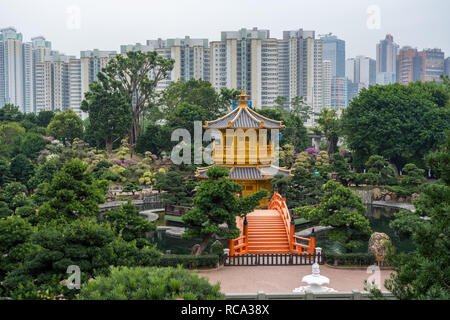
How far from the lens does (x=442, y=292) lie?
5750mm

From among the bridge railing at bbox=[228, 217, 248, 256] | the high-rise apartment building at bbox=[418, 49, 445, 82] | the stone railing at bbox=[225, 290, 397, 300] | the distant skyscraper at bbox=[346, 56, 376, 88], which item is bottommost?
the bridge railing at bbox=[228, 217, 248, 256]

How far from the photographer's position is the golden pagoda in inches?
883

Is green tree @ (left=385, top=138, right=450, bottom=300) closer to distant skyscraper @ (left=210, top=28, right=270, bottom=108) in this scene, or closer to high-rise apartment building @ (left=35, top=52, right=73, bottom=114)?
distant skyscraper @ (left=210, top=28, right=270, bottom=108)

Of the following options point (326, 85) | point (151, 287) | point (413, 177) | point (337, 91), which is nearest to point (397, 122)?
point (413, 177)

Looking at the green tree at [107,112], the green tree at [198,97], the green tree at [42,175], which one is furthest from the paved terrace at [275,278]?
the green tree at [198,97]

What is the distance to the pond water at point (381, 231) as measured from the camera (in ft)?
64.7

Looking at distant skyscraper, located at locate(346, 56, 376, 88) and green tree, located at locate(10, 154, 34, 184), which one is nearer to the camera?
green tree, located at locate(10, 154, 34, 184)

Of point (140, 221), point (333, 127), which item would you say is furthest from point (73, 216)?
point (333, 127)

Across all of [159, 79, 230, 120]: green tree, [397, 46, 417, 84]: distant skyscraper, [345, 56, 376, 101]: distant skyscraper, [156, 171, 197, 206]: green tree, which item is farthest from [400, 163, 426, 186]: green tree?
Result: [345, 56, 376, 101]: distant skyscraper

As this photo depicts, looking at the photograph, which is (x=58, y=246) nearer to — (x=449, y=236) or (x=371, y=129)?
(x=449, y=236)

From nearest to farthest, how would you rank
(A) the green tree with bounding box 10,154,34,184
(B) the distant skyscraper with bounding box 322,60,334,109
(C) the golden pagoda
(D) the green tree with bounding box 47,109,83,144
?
(C) the golden pagoda
(A) the green tree with bounding box 10,154,34,184
(D) the green tree with bounding box 47,109,83,144
(B) the distant skyscraper with bounding box 322,60,334,109

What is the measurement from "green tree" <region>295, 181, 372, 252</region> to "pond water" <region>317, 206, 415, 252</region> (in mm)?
1289

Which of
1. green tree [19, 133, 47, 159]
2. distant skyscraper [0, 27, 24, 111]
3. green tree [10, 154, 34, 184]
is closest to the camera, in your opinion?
green tree [10, 154, 34, 184]
